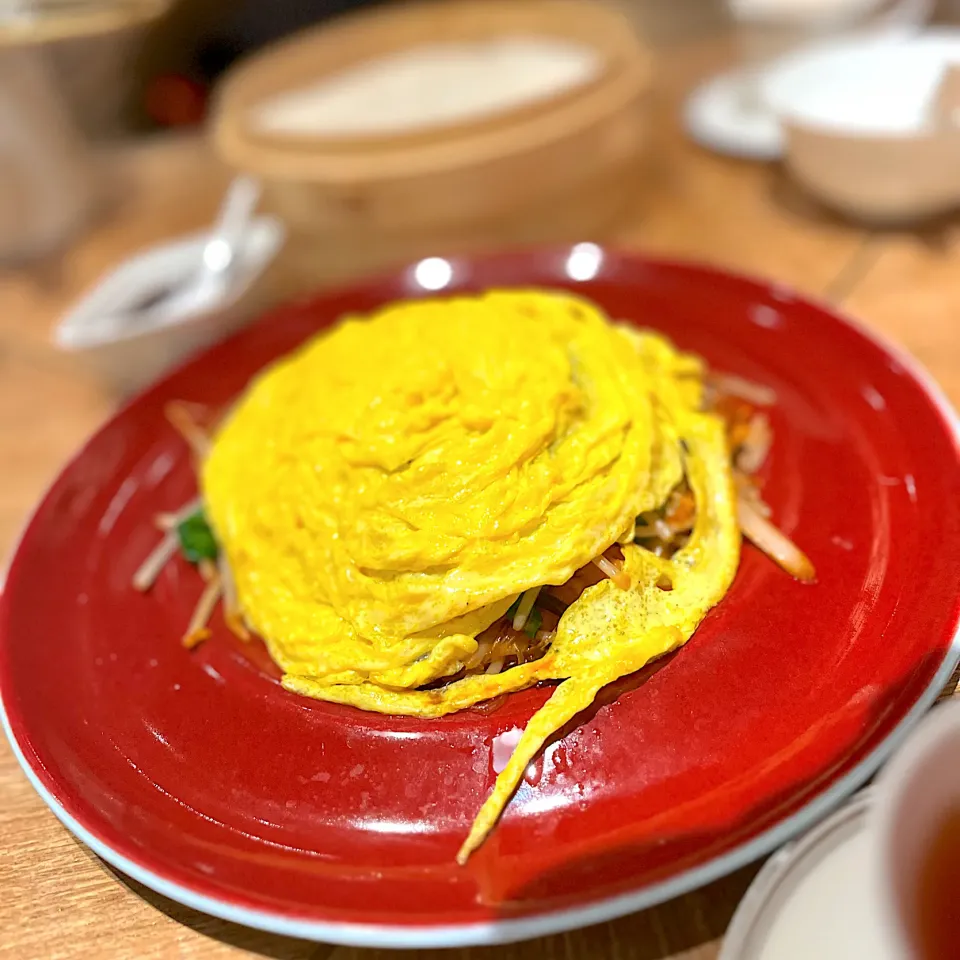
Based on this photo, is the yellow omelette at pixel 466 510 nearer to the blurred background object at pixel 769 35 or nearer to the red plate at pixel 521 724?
the red plate at pixel 521 724

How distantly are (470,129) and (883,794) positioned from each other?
2690mm

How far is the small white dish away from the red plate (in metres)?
0.76

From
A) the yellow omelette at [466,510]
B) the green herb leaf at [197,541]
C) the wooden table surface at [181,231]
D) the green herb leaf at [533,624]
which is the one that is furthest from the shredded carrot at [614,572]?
the green herb leaf at [197,541]

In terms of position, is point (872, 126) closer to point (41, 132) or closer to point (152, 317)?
point (152, 317)

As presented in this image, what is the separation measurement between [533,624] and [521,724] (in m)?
0.27

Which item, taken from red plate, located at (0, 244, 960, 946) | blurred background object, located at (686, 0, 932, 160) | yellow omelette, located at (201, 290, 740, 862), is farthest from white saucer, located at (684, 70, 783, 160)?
yellow omelette, located at (201, 290, 740, 862)

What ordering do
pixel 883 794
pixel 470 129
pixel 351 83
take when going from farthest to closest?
pixel 351 83 < pixel 470 129 < pixel 883 794

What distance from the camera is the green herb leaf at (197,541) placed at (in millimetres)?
2293

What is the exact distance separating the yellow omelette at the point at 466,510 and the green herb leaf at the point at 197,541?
49 mm

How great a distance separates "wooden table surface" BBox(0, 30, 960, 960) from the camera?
5.04 ft

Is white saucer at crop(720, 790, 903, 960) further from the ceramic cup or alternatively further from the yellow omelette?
the yellow omelette

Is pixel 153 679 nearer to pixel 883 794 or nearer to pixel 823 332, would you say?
pixel 883 794

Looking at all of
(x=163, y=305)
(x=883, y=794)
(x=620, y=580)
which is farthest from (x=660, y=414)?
(x=163, y=305)

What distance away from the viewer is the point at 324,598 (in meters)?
2.05
